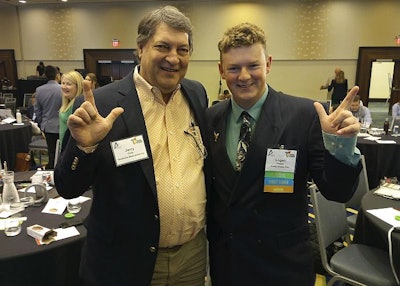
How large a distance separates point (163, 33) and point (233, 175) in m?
0.62

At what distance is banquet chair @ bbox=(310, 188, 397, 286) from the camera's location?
2.08 meters

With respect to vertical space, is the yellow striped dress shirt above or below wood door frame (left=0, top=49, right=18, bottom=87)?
Result: below

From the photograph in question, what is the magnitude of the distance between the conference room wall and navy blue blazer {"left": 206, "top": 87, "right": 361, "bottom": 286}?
9.02 metres

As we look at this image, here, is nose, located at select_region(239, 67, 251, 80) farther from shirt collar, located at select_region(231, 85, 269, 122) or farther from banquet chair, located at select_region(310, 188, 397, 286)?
banquet chair, located at select_region(310, 188, 397, 286)

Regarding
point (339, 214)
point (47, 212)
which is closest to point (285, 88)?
point (339, 214)

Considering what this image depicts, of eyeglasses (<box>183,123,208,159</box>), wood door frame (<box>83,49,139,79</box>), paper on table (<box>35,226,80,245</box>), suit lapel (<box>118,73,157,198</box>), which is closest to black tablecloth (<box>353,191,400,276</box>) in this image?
eyeglasses (<box>183,123,208,159</box>)

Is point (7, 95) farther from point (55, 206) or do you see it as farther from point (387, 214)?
point (387, 214)

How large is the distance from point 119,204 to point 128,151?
205mm

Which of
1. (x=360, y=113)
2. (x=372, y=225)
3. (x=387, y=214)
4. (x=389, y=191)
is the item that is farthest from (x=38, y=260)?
(x=360, y=113)

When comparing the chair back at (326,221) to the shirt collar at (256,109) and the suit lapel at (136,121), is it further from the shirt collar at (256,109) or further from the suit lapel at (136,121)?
the suit lapel at (136,121)

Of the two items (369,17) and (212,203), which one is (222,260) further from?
(369,17)

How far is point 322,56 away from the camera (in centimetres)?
1008

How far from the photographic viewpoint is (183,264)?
1.45m

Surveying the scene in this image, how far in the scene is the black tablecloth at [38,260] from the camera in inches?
66.9
